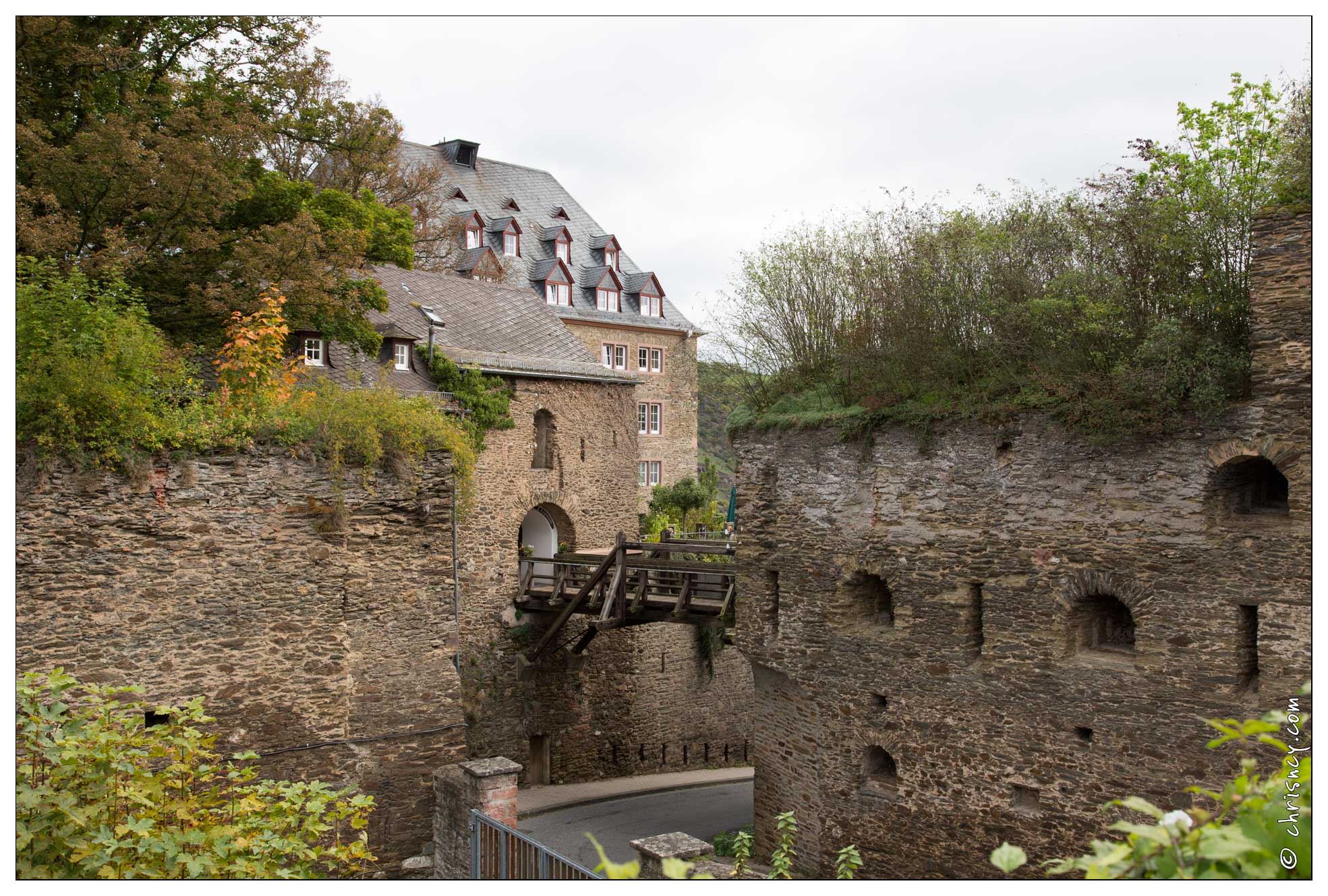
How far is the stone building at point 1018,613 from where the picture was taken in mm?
10453

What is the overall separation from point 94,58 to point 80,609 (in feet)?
23.3

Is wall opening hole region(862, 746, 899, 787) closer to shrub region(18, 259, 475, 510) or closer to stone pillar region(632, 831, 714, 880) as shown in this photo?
stone pillar region(632, 831, 714, 880)

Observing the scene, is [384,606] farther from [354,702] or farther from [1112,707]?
[1112,707]

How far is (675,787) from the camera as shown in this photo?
20906mm

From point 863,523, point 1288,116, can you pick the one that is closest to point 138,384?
point 863,523

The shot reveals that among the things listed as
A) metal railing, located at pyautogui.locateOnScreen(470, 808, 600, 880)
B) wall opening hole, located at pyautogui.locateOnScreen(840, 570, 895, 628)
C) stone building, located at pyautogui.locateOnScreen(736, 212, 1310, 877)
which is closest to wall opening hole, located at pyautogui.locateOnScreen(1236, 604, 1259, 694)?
stone building, located at pyautogui.locateOnScreen(736, 212, 1310, 877)

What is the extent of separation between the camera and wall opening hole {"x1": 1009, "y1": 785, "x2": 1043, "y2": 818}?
39.4ft

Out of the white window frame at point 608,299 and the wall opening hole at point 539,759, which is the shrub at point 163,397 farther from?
the white window frame at point 608,299

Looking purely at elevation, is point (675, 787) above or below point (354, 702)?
below

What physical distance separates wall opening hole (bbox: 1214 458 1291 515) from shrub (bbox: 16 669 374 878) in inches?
340

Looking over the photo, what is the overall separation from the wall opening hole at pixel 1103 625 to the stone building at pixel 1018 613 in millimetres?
26

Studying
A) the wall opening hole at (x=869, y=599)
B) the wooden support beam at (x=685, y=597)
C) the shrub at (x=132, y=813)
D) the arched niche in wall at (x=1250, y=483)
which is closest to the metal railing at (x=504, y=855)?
the shrub at (x=132, y=813)

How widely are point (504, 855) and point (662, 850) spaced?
1.64 metres
